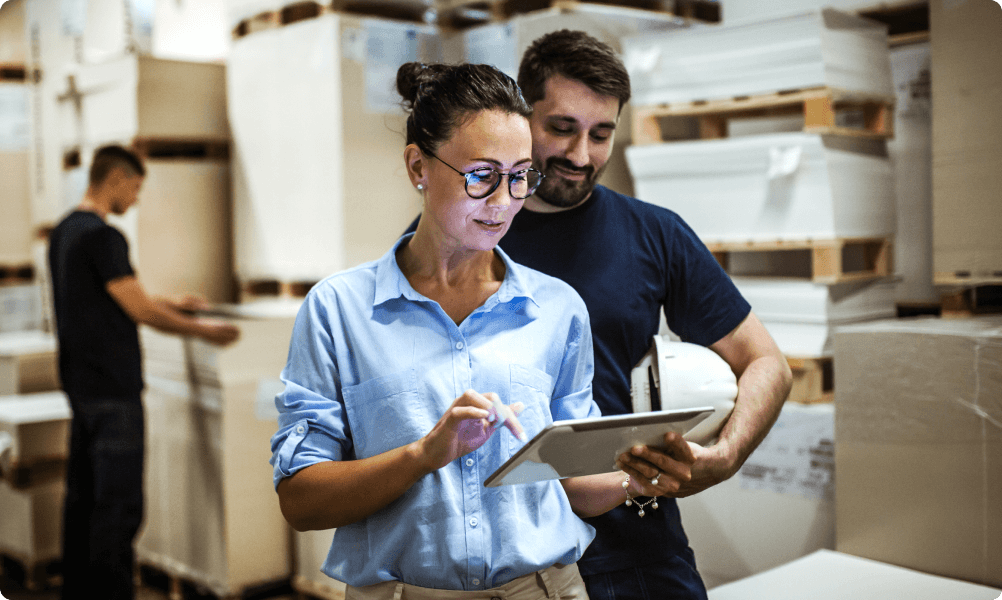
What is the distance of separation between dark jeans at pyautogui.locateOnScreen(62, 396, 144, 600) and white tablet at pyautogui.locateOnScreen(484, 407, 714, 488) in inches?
127

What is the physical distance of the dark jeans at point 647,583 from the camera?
2092 millimetres

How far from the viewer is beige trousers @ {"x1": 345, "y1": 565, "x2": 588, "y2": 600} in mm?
1552

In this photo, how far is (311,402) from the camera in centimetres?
153

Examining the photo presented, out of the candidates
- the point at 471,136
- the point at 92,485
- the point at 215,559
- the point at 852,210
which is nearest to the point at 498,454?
the point at 471,136

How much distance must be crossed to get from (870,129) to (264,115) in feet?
9.29

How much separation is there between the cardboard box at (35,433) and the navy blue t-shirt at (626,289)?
3.75m

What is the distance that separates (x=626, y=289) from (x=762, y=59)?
168 cm

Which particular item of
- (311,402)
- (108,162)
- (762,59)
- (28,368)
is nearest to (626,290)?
(311,402)

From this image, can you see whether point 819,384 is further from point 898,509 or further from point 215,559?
point 215,559

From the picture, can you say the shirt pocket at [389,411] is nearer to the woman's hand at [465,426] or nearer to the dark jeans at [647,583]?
the woman's hand at [465,426]

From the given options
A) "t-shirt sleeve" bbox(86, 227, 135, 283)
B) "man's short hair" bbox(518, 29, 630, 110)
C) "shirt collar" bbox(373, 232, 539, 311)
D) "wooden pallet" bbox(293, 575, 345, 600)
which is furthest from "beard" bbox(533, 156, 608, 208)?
"t-shirt sleeve" bbox(86, 227, 135, 283)

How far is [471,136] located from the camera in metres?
1.57

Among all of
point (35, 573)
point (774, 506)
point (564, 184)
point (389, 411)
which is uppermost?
point (564, 184)

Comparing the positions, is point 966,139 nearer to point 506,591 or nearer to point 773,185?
point 773,185
